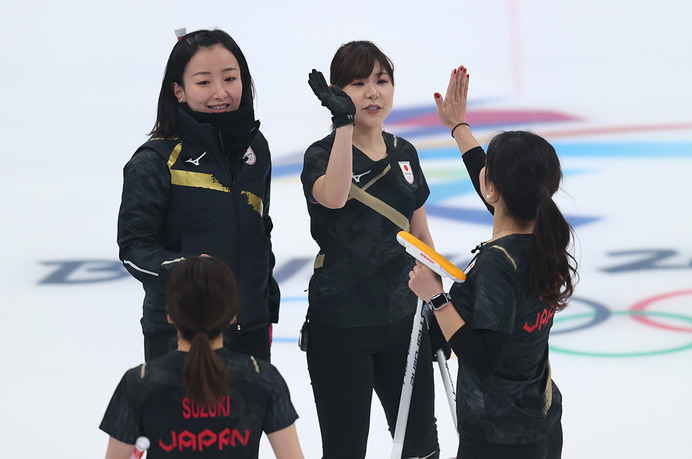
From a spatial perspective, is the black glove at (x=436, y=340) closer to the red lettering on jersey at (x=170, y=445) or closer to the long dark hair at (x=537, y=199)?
the long dark hair at (x=537, y=199)

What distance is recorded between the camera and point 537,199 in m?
1.84

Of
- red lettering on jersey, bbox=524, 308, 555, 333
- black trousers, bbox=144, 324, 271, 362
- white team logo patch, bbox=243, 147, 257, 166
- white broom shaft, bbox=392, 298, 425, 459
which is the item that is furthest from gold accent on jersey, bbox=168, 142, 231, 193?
red lettering on jersey, bbox=524, 308, 555, 333

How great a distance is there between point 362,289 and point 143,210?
2.05 ft

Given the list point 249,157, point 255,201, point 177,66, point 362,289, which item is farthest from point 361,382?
point 177,66

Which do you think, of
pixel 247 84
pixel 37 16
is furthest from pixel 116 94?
pixel 247 84

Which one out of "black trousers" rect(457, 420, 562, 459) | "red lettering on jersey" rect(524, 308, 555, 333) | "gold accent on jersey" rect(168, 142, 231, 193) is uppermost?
"gold accent on jersey" rect(168, 142, 231, 193)

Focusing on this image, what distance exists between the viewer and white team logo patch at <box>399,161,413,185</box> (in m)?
2.51

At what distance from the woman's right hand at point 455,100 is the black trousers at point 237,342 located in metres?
0.76

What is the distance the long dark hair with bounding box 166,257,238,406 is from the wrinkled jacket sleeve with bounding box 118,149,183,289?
53cm

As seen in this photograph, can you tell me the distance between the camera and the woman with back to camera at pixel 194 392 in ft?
5.22

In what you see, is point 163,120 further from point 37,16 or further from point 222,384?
point 37,16

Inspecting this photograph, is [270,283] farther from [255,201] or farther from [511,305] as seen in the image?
[511,305]

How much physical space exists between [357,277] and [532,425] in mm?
711

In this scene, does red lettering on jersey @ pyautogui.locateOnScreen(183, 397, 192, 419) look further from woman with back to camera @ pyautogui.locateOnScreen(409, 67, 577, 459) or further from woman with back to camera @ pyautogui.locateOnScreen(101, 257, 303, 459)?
woman with back to camera @ pyautogui.locateOnScreen(409, 67, 577, 459)
